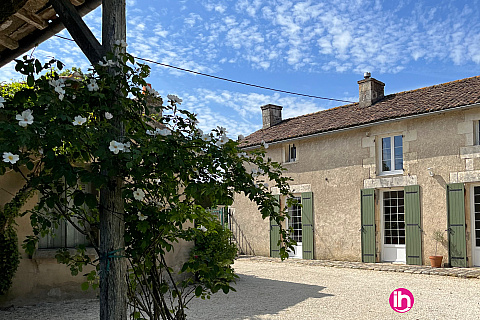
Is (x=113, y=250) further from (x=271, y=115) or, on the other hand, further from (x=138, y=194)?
(x=271, y=115)

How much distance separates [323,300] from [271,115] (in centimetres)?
1021

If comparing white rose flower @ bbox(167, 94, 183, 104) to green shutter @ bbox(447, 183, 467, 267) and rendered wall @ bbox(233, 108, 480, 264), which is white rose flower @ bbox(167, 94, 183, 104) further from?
green shutter @ bbox(447, 183, 467, 267)

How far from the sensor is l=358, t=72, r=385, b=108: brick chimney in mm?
13313

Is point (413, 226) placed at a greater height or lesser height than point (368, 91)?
lesser

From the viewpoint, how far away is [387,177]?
37.9 feet

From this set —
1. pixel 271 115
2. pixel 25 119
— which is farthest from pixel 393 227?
pixel 25 119

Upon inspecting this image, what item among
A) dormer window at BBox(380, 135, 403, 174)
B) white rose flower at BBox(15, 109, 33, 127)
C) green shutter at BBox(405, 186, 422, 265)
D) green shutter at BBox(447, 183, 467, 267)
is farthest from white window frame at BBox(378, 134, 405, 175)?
white rose flower at BBox(15, 109, 33, 127)

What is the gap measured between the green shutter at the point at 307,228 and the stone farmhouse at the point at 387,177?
29mm

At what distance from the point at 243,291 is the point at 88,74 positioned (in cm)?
596

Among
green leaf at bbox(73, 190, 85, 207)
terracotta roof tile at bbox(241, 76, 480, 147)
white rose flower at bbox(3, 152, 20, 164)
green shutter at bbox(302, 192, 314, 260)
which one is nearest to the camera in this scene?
white rose flower at bbox(3, 152, 20, 164)

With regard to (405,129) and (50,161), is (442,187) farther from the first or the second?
(50,161)

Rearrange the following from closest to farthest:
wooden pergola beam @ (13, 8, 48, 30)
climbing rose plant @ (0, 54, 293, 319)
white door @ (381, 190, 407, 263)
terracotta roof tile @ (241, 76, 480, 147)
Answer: climbing rose plant @ (0, 54, 293, 319) → wooden pergola beam @ (13, 8, 48, 30) → terracotta roof tile @ (241, 76, 480, 147) → white door @ (381, 190, 407, 263)

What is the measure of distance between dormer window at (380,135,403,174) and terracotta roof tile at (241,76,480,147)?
70cm

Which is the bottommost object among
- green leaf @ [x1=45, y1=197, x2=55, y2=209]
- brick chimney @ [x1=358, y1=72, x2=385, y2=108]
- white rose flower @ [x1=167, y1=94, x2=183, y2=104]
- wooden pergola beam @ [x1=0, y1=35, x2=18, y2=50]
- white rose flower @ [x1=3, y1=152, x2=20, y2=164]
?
green leaf @ [x1=45, y1=197, x2=55, y2=209]
